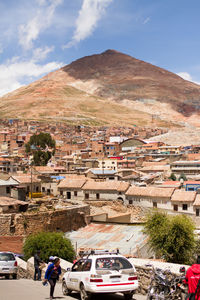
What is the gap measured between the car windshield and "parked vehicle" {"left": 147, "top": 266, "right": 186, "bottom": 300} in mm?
767

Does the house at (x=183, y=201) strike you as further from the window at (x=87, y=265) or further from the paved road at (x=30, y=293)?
the window at (x=87, y=265)

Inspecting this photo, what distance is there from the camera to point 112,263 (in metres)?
8.52

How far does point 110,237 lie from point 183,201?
11729 mm

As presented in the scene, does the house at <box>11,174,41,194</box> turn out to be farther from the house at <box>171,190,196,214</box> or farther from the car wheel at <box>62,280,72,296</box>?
the car wheel at <box>62,280,72,296</box>

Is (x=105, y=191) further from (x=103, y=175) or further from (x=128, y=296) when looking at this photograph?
(x=128, y=296)

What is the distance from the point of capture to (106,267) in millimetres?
8383

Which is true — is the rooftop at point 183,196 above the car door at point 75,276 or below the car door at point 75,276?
below

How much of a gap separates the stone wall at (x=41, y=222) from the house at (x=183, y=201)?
1179 cm

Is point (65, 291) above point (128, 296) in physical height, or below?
below

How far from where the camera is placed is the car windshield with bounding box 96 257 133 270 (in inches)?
330

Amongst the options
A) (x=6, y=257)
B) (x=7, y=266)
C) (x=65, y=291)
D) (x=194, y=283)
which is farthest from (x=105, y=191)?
(x=194, y=283)

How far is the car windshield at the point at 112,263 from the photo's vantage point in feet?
27.5

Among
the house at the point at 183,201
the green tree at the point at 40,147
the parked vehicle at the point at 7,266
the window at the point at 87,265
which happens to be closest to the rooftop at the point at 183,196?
the house at the point at 183,201

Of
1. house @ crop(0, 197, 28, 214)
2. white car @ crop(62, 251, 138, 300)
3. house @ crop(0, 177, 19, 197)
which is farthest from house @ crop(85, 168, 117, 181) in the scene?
white car @ crop(62, 251, 138, 300)
